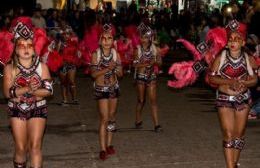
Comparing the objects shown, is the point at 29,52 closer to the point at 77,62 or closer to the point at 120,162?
the point at 120,162

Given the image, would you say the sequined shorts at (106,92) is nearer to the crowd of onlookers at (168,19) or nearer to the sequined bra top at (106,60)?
the sequined bra top at (106,60)

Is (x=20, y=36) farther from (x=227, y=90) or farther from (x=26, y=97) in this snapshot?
(x=227, y=90)

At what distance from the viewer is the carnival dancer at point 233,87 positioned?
7.00m

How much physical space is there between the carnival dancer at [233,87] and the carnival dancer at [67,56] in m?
5.71

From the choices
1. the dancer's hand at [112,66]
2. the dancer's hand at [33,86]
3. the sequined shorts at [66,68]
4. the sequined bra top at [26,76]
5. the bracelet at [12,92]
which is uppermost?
the sequined bra top at [26,76]

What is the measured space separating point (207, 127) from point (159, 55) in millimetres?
1748

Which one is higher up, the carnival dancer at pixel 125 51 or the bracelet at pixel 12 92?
the bracelet at pixel 12 92

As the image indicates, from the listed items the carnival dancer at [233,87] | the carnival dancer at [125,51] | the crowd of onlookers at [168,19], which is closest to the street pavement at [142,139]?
the carnival dancer at [233,87]

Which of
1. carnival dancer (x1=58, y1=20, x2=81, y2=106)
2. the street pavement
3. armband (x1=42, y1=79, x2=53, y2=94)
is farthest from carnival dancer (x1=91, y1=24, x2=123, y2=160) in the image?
carnival dancer (x1=58, y1=20, x2=81, y2=106)

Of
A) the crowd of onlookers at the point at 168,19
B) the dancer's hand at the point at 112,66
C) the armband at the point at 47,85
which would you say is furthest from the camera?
the crowd of onlookers at the point at 168,19

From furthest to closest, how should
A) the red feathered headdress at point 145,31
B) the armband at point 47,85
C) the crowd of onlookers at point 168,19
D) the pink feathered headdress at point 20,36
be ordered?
the crowd of onlookers at point 168,19
the red feathered headdress at point 145,31
the pink feathered headdress at point 20,36
the armband at point 47,85

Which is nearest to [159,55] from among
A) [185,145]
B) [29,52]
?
[185,145]

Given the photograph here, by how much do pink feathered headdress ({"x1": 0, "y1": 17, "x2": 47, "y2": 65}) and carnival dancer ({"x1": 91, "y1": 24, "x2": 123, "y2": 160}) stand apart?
1445 mm

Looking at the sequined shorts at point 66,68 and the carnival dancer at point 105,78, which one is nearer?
the carnival dancer at point 105,78
